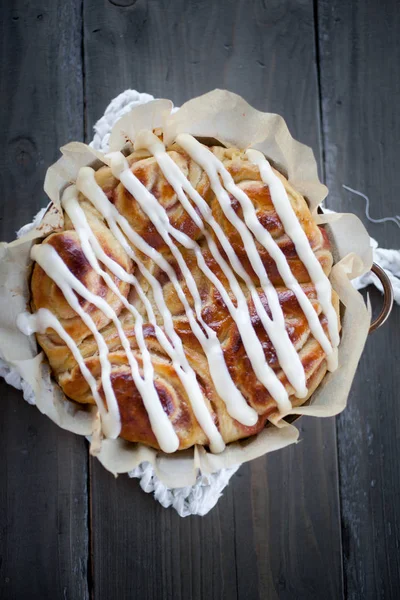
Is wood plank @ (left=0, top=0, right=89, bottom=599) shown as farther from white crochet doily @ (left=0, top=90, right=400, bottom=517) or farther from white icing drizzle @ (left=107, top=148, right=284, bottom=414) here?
white icing drizzle @ (left=107, top=148, right=284, bottom=414)

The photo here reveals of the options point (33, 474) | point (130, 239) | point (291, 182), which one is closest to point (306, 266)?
point (291, 182)

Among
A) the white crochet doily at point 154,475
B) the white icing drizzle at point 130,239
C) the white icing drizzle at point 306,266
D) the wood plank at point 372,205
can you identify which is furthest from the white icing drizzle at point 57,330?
the wood plank at point 372,205

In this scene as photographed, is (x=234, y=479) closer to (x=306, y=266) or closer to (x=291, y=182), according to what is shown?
(x=306, y=266)

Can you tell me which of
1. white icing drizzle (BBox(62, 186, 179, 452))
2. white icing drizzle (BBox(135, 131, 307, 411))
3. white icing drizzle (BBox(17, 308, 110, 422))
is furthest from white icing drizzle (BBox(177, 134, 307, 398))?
white icing drizzle (BBox(17, 308, 110, 422))

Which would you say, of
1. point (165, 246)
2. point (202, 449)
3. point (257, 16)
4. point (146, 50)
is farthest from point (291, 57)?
point (202, 449)

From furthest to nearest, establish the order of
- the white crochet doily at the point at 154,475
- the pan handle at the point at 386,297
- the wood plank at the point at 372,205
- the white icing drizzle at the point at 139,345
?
the wood plank at the point at 372,205 → the white crochet doily at the point at 154,475 → the pan handle at the point at 386,297 → the white icing drizzle at the point at 139,345

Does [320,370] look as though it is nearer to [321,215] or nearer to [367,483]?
[321,215]

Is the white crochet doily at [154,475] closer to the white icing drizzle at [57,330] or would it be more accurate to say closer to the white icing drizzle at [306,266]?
the white icing drizzle at [57,330]

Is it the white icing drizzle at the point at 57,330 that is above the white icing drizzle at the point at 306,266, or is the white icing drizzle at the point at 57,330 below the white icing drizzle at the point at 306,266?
below
